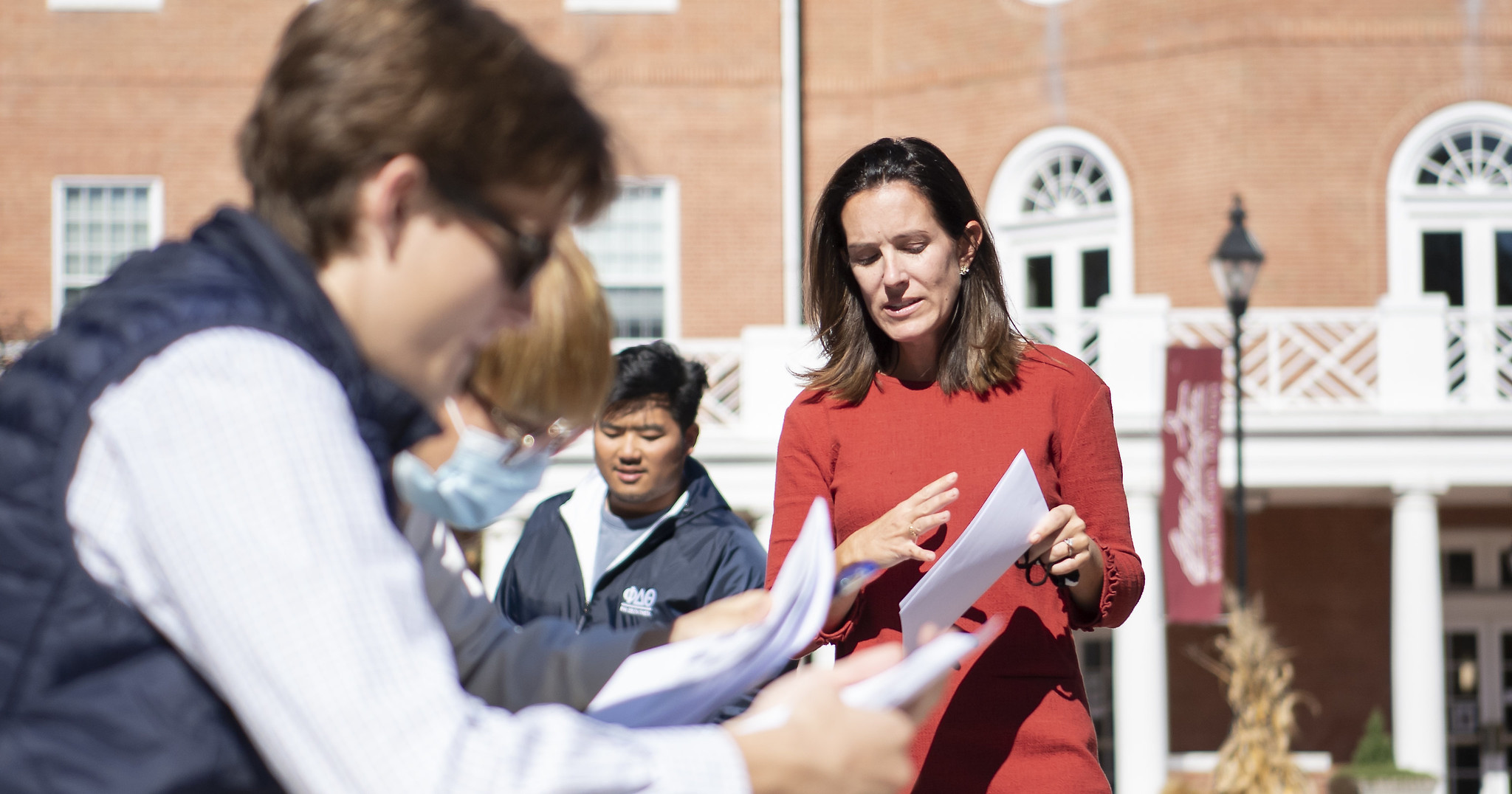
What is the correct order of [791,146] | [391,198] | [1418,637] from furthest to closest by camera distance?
[791,146]
[1418,637]
[391,198]

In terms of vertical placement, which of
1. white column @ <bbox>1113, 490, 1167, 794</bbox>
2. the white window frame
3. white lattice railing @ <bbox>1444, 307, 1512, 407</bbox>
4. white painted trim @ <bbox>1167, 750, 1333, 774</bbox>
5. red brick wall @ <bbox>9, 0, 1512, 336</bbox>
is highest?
red brick wall @ <bbox>9, 0, 1512, 336</bbox>

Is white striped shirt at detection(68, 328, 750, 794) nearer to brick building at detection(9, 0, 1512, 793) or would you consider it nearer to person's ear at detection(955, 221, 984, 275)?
person's ear at detection(955, 221, 984, 275)

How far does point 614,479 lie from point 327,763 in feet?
10.4

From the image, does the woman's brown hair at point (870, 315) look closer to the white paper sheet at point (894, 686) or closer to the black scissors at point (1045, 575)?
the black scissors at point (1045, 575)

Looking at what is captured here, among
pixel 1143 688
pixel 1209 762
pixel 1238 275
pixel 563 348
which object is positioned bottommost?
pixel 1209 762

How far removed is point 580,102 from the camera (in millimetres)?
1410

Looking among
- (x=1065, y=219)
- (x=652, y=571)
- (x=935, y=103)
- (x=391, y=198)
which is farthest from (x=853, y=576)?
(x=935, y=103)

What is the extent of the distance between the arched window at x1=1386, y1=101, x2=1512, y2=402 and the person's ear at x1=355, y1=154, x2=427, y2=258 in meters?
16.8

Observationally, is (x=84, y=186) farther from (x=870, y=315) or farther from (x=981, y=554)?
(x=981, y=554)

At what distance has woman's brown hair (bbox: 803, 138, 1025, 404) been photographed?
289cm

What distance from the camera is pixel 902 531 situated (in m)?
2.45

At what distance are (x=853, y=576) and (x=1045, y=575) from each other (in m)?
0.68

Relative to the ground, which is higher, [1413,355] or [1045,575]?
[1413,355]

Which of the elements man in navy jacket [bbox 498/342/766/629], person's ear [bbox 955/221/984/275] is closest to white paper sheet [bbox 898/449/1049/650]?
person's ear [bbox 955/221/984/275]
